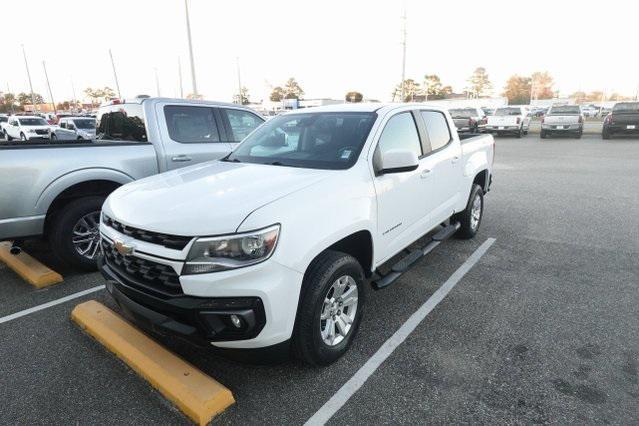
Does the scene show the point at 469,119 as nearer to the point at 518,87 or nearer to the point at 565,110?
the point at 565,110

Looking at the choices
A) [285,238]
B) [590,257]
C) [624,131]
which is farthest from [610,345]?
[624,131]

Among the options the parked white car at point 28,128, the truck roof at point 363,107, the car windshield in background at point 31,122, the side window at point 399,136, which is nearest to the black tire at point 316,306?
the side window at point 399,136

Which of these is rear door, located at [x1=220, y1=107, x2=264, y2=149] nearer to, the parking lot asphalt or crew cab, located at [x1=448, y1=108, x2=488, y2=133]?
the parking lot asphalt

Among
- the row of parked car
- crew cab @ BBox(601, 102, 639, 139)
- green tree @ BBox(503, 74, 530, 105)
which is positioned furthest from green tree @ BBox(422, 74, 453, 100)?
crew cab @ BBox(601, 102, 639, 139)

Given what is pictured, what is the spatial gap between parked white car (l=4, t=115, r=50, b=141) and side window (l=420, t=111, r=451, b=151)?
24128 mm

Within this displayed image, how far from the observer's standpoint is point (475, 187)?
5535 millimetres

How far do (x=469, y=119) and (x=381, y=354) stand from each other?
21095 millimetres

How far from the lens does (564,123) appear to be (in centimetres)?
2209

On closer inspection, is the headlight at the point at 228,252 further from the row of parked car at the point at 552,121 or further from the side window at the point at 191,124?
the row of parked car at the point at 552,121

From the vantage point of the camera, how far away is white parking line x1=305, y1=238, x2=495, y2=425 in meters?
2.53

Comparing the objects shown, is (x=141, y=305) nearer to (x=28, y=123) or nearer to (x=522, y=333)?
(x=522, y=333)

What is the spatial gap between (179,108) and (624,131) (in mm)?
22906

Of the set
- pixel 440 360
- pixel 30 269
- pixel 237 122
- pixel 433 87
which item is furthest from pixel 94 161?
pixel 433 87

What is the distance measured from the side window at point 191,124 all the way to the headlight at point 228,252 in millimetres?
3253
